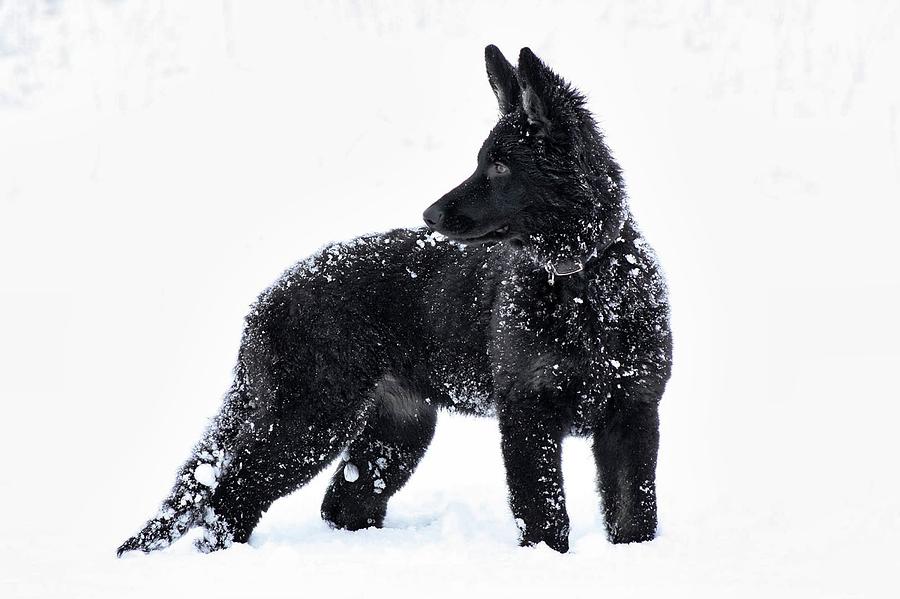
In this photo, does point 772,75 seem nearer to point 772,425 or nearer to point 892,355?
point 892,355

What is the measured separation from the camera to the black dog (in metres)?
4.12

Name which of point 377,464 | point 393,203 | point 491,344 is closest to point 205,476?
point 377,464

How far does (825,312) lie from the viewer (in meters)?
9.11

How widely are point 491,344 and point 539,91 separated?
107cm

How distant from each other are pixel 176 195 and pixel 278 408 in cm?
756

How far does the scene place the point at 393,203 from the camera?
1103 cm

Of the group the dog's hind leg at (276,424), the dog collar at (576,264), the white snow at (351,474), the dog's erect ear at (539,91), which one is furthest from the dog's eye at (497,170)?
the white snow at (351,474)

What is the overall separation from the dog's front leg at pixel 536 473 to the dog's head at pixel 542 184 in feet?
2.27

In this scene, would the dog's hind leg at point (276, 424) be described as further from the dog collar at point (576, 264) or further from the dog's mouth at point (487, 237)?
the dog collar at point (576, 264)

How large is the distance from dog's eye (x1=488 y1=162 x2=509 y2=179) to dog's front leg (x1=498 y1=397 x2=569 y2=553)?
95cm

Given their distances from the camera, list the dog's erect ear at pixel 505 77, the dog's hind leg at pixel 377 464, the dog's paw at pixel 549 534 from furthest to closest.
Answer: the dog's hind leg at pixel 377 464 < the dog's erect ear at pixel 505 77 < the dog's paw at pixel 549 534

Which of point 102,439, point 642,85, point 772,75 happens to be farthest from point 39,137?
point 772,75

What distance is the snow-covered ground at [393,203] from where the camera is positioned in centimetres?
568

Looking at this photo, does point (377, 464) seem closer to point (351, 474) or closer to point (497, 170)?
point (351, 474)
